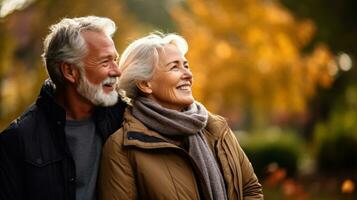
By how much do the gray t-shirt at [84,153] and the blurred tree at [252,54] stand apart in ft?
39.4

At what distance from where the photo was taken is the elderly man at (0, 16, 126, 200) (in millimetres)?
4004

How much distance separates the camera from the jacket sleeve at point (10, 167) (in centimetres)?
397

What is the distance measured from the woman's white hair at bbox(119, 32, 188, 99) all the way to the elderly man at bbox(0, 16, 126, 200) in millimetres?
123

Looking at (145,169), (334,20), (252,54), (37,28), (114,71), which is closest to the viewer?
(145,169)

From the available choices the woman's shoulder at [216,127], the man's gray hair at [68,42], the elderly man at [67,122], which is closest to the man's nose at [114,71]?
the elderly man at [67,122]

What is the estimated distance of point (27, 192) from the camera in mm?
4008

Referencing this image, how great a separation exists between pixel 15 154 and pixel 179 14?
1427 centimetres

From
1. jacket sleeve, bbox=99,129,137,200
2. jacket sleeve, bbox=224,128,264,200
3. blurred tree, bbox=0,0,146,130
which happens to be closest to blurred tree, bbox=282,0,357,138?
blurred tree, bbox=0,0,146,130

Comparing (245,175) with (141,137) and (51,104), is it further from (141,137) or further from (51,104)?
(51,104)

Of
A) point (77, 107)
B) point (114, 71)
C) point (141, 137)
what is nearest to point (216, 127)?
point (141, 137)

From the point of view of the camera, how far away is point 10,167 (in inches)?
157

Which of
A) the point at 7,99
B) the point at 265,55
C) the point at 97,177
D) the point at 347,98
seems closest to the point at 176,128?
the point at 97,177

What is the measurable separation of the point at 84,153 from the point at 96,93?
30 cm

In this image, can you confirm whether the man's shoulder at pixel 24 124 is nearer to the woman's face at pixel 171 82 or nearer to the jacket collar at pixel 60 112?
the jacket collar at pixel 60 112
